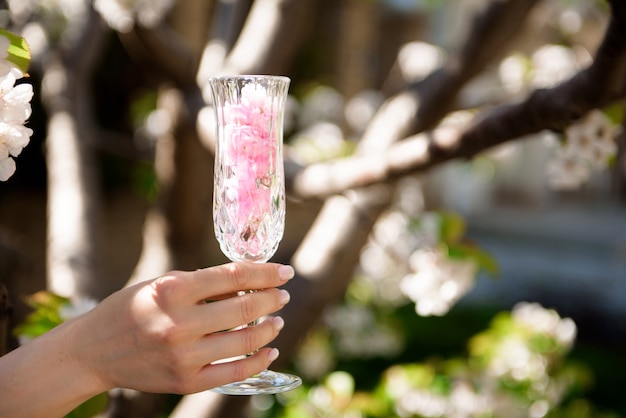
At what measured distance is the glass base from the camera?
120cm

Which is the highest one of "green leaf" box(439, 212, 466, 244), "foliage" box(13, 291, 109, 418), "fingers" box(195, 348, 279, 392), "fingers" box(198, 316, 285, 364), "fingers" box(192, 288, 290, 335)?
"green leaf" box(439, 212, 466, 244)

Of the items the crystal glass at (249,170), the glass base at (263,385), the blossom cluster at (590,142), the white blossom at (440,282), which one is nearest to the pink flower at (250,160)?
the crystal glass at (249,170)

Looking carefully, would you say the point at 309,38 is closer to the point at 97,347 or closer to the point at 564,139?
the point at 564,139

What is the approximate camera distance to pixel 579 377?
3.18 m

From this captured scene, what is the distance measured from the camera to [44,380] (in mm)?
1019

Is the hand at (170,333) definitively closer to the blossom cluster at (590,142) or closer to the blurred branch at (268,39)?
the blossom cluster at (590,142)

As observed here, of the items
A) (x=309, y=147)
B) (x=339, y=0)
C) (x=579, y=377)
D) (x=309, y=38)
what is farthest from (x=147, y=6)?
(x=339, y=0)

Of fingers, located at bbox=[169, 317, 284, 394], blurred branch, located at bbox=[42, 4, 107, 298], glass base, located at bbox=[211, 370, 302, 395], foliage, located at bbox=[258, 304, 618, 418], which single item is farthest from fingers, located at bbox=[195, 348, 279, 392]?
foliage, located at bbox=[258, 304, 618, 418]

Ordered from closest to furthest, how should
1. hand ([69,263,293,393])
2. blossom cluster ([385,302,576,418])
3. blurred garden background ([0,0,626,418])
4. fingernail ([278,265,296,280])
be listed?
hand ([69,263,293,393]), fingernail ([278,265,296,280]), blurred garden background ([0,0,626,418]), blossom cluster ([385,302,576,418])

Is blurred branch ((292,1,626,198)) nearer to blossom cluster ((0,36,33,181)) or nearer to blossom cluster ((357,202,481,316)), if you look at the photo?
blossom cluster ((357,202,481,316))

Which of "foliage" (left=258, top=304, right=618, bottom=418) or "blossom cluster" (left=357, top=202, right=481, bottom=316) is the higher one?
"blossom cluster" (left=357, top=202, right=481, bottom=316)

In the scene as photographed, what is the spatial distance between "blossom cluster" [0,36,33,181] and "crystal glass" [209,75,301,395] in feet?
0.84

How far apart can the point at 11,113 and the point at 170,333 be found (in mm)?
329

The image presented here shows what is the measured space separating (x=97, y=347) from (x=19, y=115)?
293 mm
